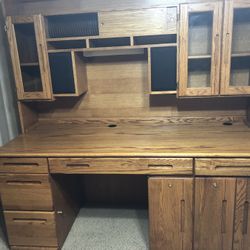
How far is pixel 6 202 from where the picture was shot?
1.75 m

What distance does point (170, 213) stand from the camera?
165 centimetres

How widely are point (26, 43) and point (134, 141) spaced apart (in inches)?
40.8

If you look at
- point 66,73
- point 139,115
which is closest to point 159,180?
point 139,115

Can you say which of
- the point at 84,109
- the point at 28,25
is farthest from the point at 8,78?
the point at 84,109

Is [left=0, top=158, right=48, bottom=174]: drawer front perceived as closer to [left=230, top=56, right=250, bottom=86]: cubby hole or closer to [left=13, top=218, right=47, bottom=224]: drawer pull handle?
[left=13, top=218, right=47, bottom=224]: drawer pull handle

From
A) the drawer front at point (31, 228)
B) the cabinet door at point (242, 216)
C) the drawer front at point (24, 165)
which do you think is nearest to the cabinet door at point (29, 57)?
the drawer front at point (24, 165)

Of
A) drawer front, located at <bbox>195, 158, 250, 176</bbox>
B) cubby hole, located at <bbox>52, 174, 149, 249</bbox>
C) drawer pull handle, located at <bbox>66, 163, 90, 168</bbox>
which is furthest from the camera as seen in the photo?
cubby hole, located at <bbox>52, 174, 149, 249</bbox>

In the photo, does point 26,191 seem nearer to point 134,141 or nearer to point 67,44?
point 134,141

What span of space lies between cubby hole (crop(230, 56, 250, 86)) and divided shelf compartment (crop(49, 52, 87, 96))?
41.7 inches

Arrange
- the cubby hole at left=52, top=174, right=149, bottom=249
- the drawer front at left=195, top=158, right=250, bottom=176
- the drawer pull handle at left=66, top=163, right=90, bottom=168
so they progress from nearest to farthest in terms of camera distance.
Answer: the drawer front at left=195, top=158, right=250, bottom=176
the drawer pull handle at left=66, top=163, right=90, bottom=168
the cubby hole at left=52, top=174, right=149, bottom=249

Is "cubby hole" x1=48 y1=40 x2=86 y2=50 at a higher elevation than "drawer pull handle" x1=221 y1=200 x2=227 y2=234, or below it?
higher

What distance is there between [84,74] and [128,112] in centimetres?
45

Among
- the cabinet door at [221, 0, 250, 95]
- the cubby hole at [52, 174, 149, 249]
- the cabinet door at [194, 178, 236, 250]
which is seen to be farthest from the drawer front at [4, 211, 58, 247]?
the cabinet door at [221, 0, 250, 95]

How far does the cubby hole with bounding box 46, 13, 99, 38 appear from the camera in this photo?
73.0 inches
